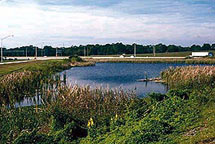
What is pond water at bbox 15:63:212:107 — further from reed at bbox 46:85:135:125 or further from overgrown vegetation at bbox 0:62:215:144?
overgrown vegetation at bbox 0:62:215:144

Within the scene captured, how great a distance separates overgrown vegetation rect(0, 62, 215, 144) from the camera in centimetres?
1174

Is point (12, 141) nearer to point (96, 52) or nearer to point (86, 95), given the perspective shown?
point (86, 95)

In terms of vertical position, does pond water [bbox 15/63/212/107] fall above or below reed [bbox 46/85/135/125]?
below

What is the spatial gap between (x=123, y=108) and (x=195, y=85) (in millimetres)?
13682

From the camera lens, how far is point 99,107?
1719 cm

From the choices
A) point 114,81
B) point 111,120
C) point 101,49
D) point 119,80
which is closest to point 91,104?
point 111,120

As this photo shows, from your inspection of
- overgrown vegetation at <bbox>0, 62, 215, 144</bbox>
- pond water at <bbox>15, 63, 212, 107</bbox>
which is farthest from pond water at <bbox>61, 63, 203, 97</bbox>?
overgrown vegetation at <bbox>0, 62, 215, 144</bbox>

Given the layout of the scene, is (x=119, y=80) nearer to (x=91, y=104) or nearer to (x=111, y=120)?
(x=91, y=104)

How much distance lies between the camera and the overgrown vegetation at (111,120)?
11742 mm

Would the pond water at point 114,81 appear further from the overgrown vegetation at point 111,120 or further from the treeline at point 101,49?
the treeline at point 101,49

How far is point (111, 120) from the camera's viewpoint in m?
15.3

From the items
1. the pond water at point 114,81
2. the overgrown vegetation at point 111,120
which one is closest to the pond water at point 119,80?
the pond water at point 114,81

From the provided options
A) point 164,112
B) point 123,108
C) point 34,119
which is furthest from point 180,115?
point 34,119

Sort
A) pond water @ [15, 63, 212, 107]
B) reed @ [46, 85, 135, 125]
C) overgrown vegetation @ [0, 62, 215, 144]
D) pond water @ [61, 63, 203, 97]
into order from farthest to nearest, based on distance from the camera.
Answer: pond water @ [61, 63, 203, 97], pond water @ [15, 63, 212, 107], reed @ [46, 85, 135, 125], overgrown vegetation @ [0, 62, 215, 144]
